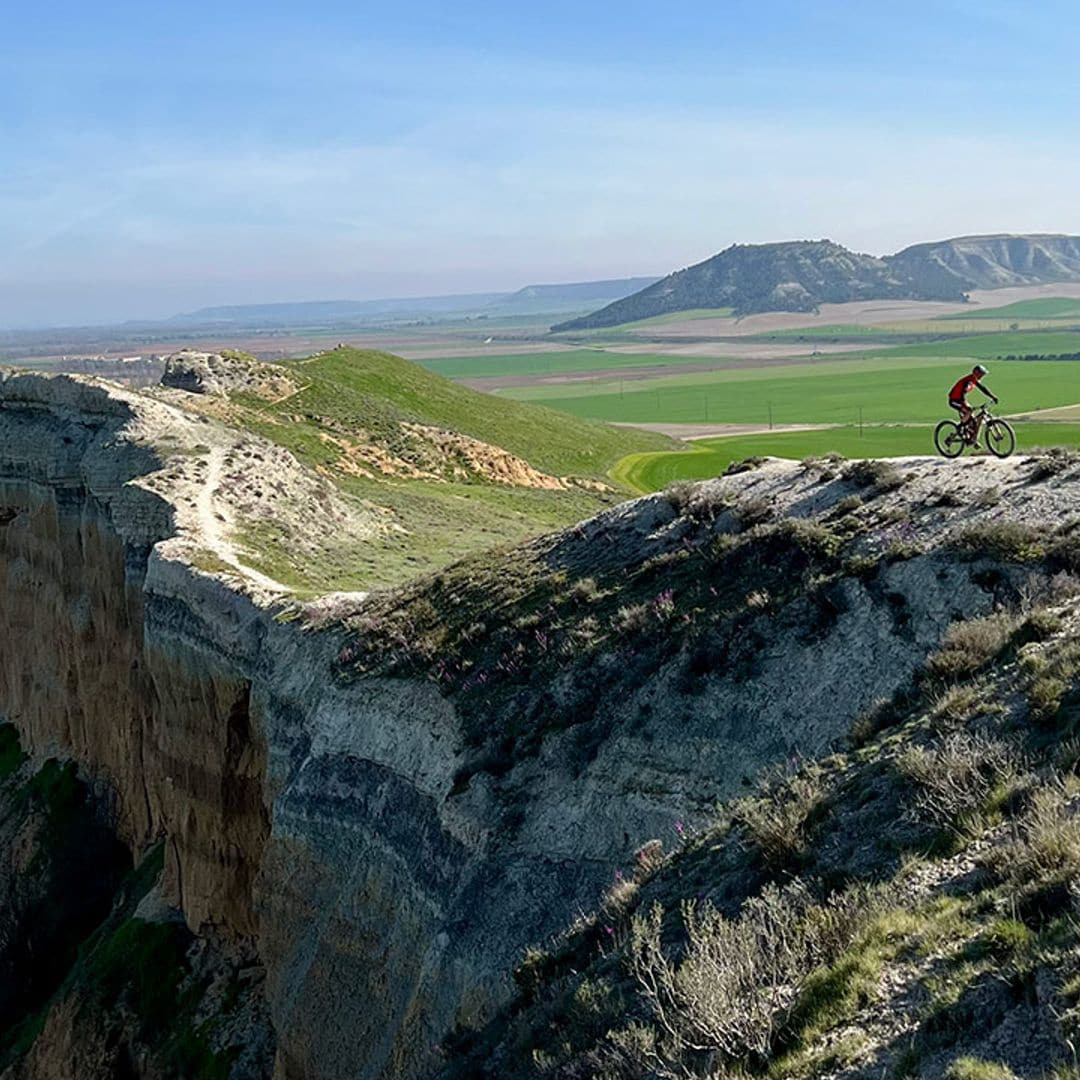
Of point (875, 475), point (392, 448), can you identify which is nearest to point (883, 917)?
point (875, 475)

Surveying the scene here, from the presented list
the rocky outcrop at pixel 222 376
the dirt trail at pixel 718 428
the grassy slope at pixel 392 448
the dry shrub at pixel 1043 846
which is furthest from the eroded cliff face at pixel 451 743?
the dirt trail at pixel 718 428

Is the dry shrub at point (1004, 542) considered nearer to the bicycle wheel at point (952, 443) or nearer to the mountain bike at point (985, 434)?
the mountain bike at point (985, 434)

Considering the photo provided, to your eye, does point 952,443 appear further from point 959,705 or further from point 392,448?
point 392,448

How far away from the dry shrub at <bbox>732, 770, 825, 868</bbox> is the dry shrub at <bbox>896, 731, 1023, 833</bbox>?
3.77 feet

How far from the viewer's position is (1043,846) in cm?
909

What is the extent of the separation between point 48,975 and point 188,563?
598 inches

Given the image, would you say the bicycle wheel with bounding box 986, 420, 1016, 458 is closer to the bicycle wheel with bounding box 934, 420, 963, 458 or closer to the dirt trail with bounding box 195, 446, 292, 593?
the bicycle wheel with bounding box 934, 420, 963, 458

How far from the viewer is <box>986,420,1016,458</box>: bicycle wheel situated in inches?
921

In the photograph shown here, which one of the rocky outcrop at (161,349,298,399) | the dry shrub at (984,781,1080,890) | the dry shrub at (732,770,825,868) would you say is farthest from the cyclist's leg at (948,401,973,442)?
the rocky outcrop at (161,349,298,399)

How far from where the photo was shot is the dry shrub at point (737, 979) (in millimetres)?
8732

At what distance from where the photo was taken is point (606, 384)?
18988 centimetres

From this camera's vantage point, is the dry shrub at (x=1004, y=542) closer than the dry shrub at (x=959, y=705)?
No

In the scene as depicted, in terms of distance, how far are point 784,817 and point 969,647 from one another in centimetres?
443

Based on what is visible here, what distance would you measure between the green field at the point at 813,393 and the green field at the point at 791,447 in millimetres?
14902
